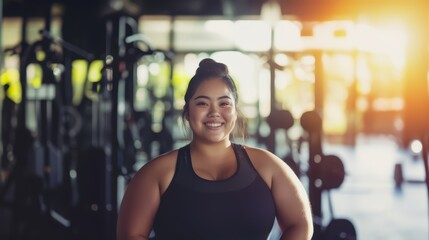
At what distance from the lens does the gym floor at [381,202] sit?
327cm

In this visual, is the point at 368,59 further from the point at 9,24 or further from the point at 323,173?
the point at 323,173

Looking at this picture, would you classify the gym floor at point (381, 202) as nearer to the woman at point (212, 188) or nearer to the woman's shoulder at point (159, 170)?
the woman at point (212, 188)

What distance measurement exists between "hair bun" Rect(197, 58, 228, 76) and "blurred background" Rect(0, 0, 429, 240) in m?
0.26

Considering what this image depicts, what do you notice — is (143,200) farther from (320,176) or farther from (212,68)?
(320,176)

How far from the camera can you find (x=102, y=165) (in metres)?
2.71

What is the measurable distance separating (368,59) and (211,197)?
7.68 m

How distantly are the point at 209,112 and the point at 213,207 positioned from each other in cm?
22

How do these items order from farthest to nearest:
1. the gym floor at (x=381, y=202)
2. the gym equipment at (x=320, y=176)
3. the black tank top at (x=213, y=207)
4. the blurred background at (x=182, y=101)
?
the gym floor at (x=381, y=202) < the blurred background at (x=182, y=101) < the gym equipment at (x=320, y=176) < the black tank top at (x=213, y=207)

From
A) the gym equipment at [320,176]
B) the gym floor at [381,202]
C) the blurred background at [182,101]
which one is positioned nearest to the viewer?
the gym equipment at [320,176]

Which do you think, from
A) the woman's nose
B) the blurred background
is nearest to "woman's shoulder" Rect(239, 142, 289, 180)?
the woman's nose

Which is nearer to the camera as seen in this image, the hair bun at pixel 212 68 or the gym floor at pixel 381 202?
the hair bun at pixel 212 68

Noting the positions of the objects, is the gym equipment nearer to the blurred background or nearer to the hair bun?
the blurred background

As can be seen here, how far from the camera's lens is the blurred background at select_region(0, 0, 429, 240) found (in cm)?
256

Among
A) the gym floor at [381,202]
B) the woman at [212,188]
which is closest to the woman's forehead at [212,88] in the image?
the woman at [212,188]
